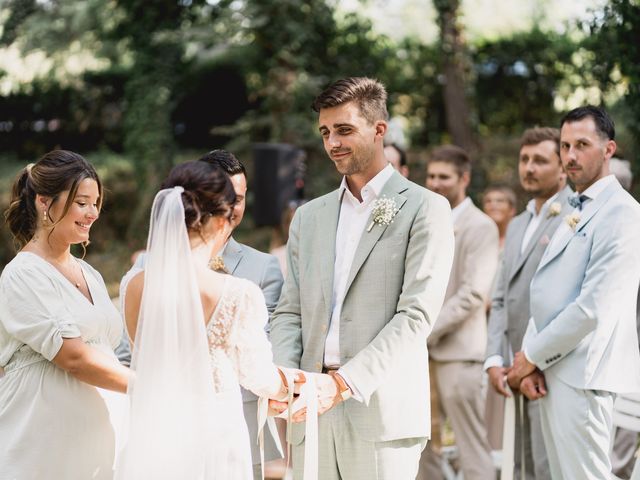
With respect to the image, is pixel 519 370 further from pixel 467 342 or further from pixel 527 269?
pixel 467 342

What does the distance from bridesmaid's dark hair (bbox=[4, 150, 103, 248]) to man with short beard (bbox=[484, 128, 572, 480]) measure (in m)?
2.49

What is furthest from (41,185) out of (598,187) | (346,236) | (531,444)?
(531,444)

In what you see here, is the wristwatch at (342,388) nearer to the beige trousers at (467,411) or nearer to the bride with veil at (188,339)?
the bride with veil at (188,339)

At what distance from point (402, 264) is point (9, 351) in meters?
1.66

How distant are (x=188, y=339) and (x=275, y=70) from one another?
1244 cm

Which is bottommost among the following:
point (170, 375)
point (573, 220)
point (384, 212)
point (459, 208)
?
point (170, 375)

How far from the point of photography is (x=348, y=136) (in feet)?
11.3

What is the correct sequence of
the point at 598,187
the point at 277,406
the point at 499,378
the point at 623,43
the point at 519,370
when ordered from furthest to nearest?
the point at 623,43 → the point at 499,378 → the point at 519,370 → the point at 598,187 → the point at 277,406

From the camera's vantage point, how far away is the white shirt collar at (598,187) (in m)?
3.88

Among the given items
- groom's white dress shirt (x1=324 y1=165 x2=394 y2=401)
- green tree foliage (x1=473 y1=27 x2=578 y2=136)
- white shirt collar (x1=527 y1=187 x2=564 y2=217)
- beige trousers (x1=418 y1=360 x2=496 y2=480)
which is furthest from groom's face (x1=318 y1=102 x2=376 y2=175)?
green tree foliage (x1=473 y1=27 x2=578 y2=136)

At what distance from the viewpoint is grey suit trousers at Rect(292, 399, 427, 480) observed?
128 inches

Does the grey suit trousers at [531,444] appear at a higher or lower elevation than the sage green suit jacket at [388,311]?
lower

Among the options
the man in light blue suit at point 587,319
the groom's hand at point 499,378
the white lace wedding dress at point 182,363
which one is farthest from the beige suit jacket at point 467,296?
the white lace wedding dress at point 182,363

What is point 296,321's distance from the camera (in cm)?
358
